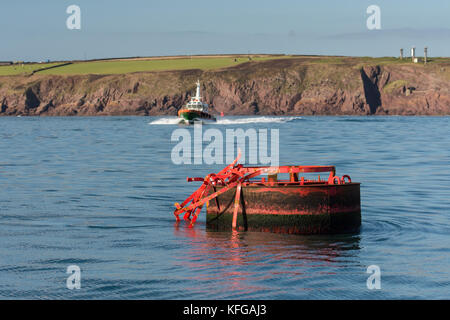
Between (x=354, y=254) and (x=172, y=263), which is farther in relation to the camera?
(x=354, y=254)

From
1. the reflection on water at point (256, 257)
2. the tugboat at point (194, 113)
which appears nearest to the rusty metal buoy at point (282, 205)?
the reflection on water at point (256, 257)

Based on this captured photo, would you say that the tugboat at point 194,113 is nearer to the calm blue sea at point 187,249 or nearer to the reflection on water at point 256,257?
the calm blue sea at point 187,249

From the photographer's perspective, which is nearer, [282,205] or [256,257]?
[256,257]

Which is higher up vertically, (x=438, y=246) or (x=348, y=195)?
(x=348, y=195)

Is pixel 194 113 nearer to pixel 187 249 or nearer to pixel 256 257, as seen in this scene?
pixel 187 249

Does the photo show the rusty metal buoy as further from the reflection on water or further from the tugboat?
the tugboat

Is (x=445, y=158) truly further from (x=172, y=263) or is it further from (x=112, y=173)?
(x=172, y=263)

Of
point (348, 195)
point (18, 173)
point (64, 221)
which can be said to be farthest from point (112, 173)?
point (348, 195)

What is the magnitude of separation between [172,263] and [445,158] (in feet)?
110

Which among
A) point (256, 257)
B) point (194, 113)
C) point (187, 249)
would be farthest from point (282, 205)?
point (194, 113)

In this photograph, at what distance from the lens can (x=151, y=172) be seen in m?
36.4

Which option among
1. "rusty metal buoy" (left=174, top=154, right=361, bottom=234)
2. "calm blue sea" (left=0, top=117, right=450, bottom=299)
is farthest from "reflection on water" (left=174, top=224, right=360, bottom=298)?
"rusty metal buoy" (left=174, top=154, right=361, bottom=234)

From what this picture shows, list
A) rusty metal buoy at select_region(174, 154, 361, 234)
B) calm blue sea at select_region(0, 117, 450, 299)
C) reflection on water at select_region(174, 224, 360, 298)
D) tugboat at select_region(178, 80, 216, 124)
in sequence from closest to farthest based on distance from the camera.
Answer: calm blue sea at select_region(0, 117, 450, 299)
reflection on water at select_region(174, 224, 360, 298)
rusty metal buoy at select_region(174, 154, 361, 234)
tugboat at select_region(178, 80, 216, 124)
